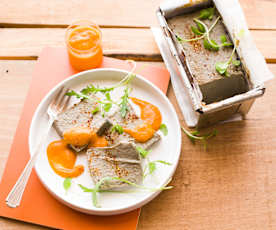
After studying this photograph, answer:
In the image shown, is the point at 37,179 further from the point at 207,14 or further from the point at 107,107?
the point at 207,14

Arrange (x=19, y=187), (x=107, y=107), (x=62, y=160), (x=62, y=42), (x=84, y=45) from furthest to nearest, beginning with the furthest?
(x=62, y=42)
(x=84, y=45)
(x=107, y=107)
(x=62, y=160)
(x=19, y=187)

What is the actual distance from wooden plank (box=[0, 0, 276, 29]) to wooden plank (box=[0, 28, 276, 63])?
0.06 metres

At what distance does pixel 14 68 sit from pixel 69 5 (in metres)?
0.60

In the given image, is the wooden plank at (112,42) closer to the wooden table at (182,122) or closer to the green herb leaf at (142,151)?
the wooden table at (182,122)

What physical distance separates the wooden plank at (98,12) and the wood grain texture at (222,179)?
0.54 meters

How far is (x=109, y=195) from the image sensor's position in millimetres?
1918

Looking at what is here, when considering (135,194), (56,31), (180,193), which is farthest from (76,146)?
(56,31)

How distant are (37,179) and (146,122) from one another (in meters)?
0.71

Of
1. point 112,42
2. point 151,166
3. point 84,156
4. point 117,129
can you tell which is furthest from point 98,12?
point 151,166

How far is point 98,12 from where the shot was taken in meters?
2.47

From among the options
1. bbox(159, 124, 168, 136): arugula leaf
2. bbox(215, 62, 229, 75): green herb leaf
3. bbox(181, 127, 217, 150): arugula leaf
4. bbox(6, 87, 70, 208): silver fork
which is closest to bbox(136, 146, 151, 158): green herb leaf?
bbox(159, 124, 168, 136): arugula leaf

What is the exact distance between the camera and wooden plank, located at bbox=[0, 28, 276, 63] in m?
2.37

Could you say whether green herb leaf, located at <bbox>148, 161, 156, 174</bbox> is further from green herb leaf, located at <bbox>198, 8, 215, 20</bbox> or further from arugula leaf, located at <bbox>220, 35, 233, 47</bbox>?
green herb leaf, located at <bbox>198, 8, 215, 20</bbox>

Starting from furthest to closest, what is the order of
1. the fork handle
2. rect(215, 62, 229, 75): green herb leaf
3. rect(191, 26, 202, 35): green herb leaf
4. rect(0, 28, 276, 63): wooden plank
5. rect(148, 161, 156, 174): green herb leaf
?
1. rect(0, 28, 276, 63): wooden plank
2. rect(191, 26, 202, 35): green herb leaf
3. rect(215, 62, 229, 75): green herb leaf
4. rect(148, 161, 156, 174): green herb leaf
5. the fork handle
